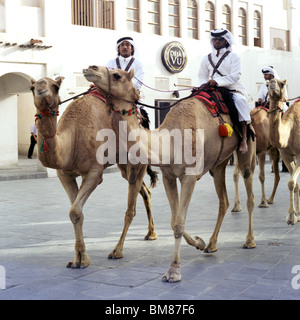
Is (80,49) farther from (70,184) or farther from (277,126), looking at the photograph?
(70,184)

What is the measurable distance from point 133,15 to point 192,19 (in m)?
3.29

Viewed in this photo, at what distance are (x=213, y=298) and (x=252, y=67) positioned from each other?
21.6 m

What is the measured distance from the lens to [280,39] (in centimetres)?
2711

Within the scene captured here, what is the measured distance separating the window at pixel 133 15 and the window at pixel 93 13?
859mm

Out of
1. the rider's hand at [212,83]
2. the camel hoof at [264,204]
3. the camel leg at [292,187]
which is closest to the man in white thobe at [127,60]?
the rider's hand at [212,83]

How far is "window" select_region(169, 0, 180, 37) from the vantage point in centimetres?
2159

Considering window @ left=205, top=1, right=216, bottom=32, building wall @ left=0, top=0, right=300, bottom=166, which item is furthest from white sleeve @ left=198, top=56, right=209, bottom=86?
window @ left=205, top=1, right=216, bottom=32

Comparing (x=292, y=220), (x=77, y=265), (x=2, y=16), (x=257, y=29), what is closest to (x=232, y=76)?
(x=292, y=220)

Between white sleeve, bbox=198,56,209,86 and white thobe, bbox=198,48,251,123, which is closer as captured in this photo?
white thobe, bbox=198,48,251,123

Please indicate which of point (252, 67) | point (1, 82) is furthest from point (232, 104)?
point (252, 67)

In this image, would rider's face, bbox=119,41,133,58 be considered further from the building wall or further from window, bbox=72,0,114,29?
window, bbox=72,0,114,29

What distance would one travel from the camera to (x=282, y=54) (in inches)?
1056

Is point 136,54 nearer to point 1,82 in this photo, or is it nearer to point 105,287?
point 105,287

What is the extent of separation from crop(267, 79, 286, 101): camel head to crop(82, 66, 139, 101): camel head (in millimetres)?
2997
